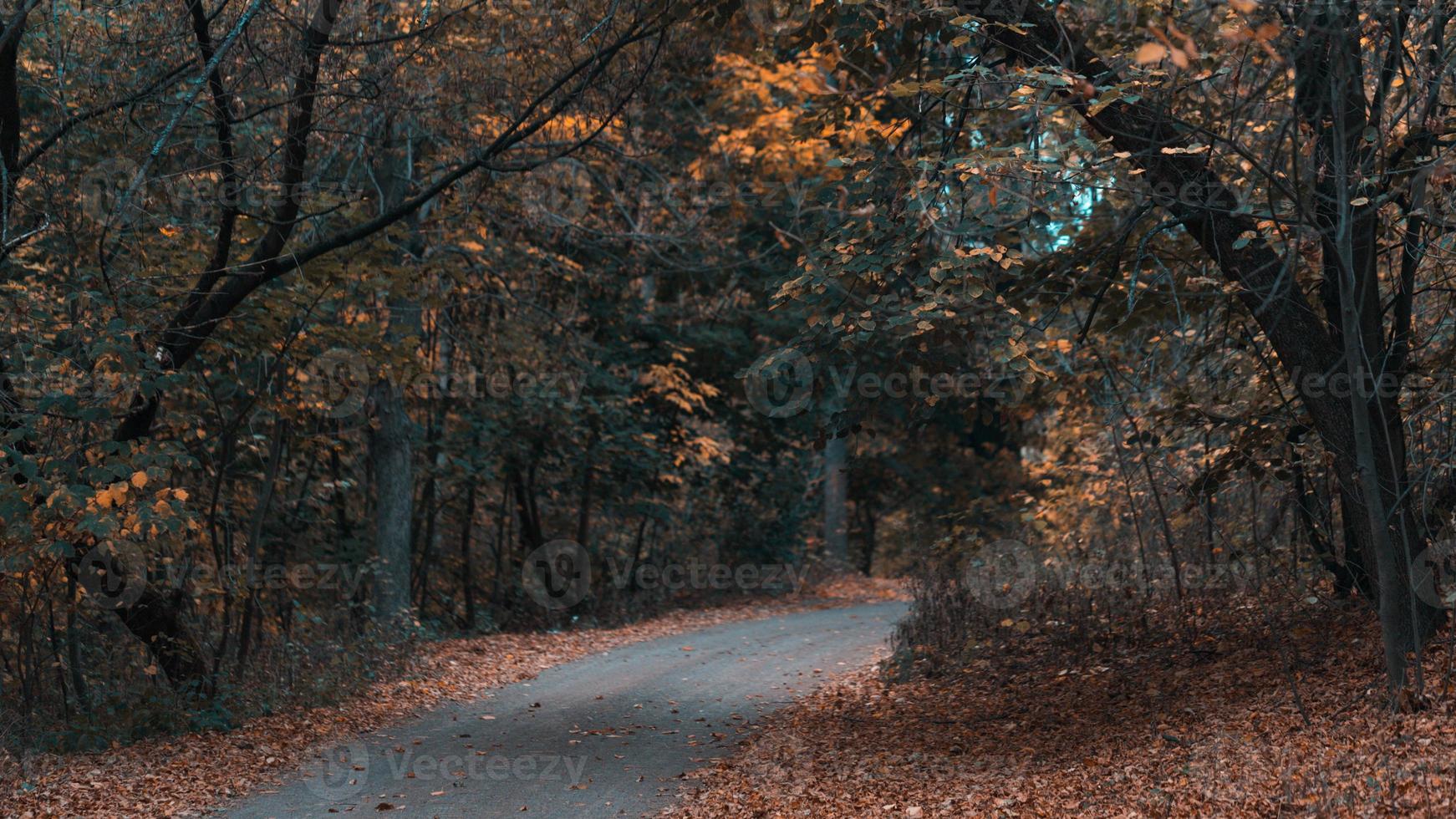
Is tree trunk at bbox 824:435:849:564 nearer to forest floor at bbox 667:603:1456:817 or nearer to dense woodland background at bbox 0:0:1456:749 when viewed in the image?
dense woodland background at bbox 0:0:1456:749

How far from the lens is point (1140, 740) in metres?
7.49

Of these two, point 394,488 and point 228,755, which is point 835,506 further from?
point 228,755

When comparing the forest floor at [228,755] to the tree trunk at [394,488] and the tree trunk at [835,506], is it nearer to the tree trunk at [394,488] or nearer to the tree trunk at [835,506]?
the tree trunk at [394,488]

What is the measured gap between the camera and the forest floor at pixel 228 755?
24.3 feet

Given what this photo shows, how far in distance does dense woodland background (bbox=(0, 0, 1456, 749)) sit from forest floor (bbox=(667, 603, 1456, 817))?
457 mm

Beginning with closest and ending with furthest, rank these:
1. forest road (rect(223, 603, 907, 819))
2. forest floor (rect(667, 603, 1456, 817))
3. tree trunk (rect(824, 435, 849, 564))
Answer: forest floor (rect(667, 603, 1456, 817)) → forest road (rect(223, 603, 907, 819)) → tree trunk (rect(824, 435, 849, 564))

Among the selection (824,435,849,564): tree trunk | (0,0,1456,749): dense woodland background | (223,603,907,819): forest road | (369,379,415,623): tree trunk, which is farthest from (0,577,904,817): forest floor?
(824,435,849,564): tree trunk

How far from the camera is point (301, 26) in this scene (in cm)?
926

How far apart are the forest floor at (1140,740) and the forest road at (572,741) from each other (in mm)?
549

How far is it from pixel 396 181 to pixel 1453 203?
10410 mm

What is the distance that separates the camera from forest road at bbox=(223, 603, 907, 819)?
739cm

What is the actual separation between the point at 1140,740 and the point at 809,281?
12.3 ft

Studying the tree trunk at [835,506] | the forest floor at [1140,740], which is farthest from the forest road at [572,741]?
the tree trunk at [835,506]

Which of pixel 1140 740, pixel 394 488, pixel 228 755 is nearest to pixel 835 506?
pixel 394 488
